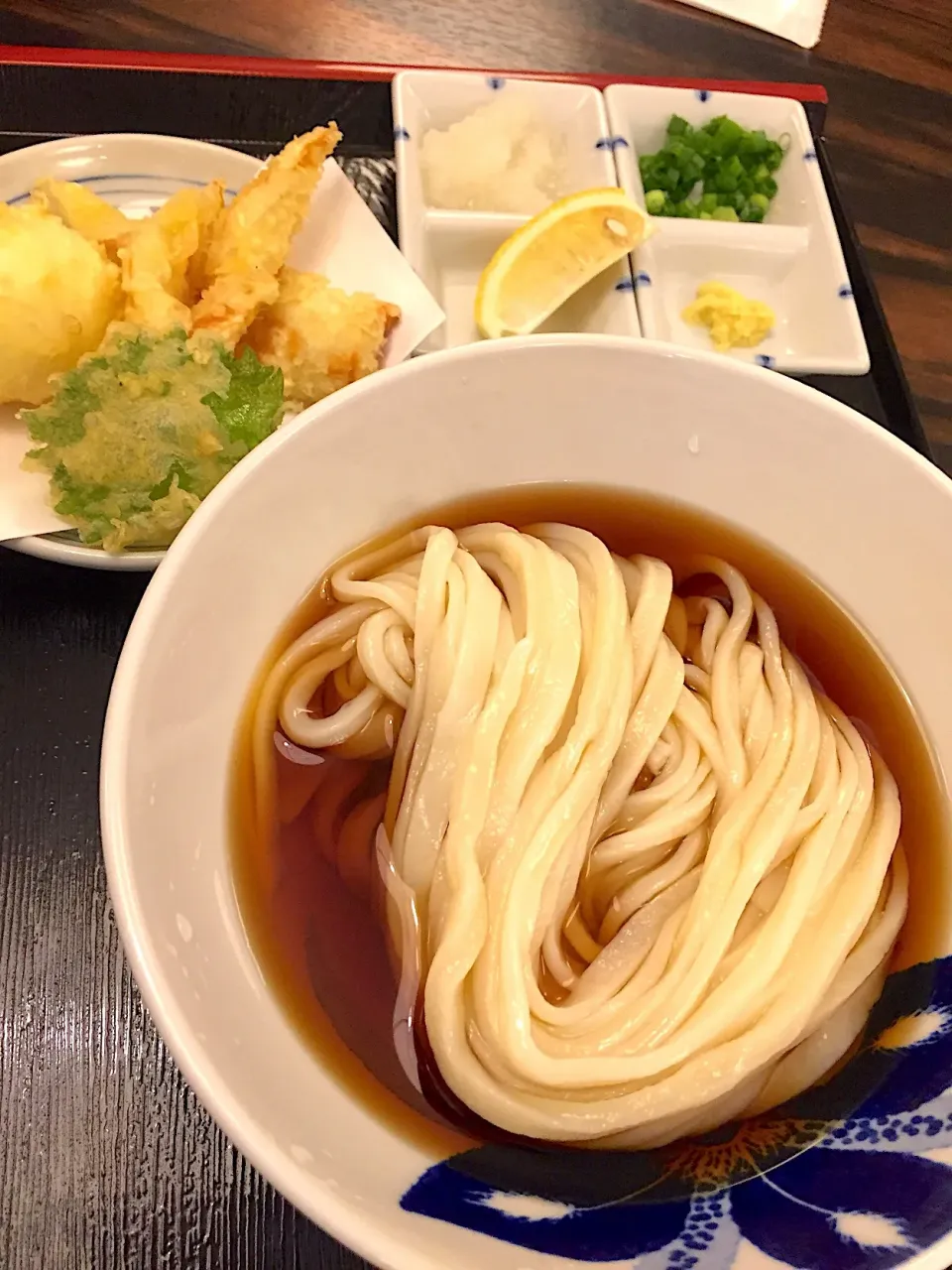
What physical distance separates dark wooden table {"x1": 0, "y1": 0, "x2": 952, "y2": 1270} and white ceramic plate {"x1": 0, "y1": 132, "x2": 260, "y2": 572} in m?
0.40

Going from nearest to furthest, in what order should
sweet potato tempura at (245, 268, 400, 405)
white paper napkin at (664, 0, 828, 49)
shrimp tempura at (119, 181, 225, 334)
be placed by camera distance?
shrimp tempura at (119, 181, 225, 334)
sweet potato tempura at (245, 268, 400, 405)
white paper napkin at (664, 0, 828, 49)

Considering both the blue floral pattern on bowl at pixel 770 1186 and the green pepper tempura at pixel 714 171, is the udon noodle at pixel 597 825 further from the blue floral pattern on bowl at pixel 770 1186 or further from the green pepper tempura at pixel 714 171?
the green pepper tempura at pixel 714 171

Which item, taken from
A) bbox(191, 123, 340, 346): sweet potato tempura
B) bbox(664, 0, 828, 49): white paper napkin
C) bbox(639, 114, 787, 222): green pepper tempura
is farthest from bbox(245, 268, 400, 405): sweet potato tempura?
bbox(664, 0, 828, 49): white paper napkin

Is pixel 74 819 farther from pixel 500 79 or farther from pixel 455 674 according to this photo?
pixel 500 79

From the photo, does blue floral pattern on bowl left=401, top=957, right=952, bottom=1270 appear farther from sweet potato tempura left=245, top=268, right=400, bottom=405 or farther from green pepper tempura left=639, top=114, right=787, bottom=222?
green pepper tempura left=639, top=114, right=787, bottom=222

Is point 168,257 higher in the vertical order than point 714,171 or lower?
lower

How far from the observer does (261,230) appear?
159 cm

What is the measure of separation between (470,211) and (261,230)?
1.66 feet

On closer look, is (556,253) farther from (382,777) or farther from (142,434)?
(382,777)

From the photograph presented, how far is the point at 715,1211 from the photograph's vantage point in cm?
72

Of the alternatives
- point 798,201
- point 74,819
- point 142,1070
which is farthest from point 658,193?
point 142,1070

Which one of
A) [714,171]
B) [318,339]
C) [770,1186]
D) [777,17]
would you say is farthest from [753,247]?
[770,1186]

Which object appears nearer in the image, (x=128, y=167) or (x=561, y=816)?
(x=561, y=816)

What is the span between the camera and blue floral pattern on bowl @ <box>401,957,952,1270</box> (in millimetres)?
682
